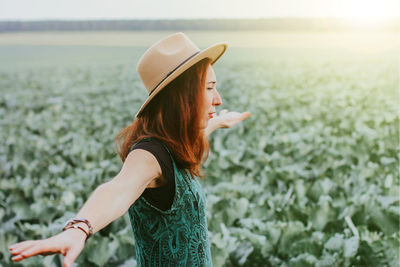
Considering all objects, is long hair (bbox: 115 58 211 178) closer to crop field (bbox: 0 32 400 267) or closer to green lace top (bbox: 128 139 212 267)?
green lace top (bbox: 128 139 212 267)

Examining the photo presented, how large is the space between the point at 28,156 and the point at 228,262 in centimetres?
452

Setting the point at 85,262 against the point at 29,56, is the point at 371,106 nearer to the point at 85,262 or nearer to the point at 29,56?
the point at 85,262

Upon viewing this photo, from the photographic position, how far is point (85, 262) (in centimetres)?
322

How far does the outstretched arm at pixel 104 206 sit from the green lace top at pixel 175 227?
176 millimetres

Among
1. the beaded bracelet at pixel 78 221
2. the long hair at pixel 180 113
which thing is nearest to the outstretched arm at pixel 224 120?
the long hair at pixel 180 113

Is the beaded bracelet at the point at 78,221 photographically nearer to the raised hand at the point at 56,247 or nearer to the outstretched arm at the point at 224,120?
the raised hand at the point at 56,247

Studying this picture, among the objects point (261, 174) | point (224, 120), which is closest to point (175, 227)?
point (224, 120)

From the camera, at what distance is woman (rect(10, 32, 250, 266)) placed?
176 centimetres

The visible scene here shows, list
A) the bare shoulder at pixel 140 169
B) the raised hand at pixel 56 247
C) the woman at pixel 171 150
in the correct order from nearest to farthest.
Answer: the raised hand at pixel 56 247, the bare shoulder at pixel 140 169, the woman at pixel 171 150

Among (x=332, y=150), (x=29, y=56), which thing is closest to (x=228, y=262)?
(x=332, y=150)

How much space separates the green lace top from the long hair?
Answer: 83mm

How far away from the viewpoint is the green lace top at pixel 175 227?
1.85 m

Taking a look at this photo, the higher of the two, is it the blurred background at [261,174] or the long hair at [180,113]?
the long hair at [180,113]

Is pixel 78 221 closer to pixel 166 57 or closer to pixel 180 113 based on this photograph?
pixel 180 113
